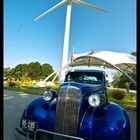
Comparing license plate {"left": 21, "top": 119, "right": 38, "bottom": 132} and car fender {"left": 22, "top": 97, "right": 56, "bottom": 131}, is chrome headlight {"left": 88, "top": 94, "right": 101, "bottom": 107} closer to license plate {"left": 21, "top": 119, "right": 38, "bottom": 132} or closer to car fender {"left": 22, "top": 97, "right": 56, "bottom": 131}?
car fender {"left": 22, "top": 97, "right": 56, "bottom": 131}

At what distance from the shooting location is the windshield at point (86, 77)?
202 inches

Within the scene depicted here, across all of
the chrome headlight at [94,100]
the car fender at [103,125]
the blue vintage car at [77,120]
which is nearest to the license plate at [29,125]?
the blue vintage car at [77,120]

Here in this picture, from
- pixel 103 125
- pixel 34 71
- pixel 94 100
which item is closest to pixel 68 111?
pixel 94 100

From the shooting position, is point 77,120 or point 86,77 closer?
point 77,120

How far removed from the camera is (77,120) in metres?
3.32

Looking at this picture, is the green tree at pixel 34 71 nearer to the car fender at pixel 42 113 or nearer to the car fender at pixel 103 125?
the car fender at pixel 42 113

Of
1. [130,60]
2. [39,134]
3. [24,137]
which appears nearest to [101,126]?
[39,134]

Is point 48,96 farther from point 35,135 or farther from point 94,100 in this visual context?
point 94,100

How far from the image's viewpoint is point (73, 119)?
10.9 ft

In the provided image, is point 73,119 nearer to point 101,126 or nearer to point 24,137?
point 101,126

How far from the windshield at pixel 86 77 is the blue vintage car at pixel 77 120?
137 cm

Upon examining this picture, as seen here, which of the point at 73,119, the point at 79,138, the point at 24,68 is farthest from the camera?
the point at 24,68

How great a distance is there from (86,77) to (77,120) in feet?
7.14

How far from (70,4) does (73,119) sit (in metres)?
25.2
